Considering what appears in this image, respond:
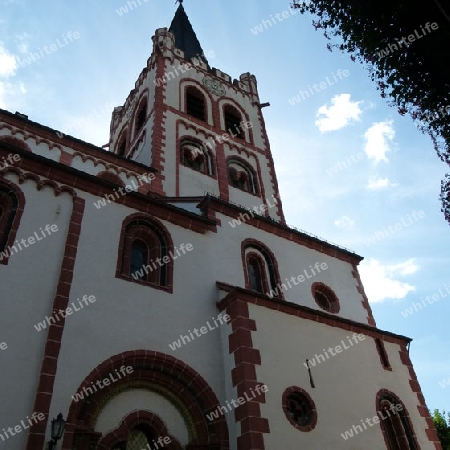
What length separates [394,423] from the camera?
13805 mm

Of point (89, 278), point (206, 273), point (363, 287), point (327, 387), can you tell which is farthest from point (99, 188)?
point (363, 287)

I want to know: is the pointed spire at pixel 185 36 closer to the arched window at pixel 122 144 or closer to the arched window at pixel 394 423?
the arched window at pixel 122 144

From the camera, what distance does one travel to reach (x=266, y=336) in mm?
12758

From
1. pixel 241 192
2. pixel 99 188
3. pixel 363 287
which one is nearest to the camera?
pixel 99 188

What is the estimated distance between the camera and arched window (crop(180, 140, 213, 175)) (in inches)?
842

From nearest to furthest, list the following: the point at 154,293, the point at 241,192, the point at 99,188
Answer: the point at 154,293
the point at 99,188
the point at 241,192

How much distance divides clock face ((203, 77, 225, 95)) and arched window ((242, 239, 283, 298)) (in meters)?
13.4

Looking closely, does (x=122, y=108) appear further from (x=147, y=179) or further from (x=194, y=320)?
(x=194, y=320)

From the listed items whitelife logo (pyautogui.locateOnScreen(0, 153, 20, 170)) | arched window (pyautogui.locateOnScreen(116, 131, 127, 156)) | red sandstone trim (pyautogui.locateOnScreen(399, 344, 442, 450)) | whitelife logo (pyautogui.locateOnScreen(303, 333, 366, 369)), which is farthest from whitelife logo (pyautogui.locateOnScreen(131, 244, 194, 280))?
arched window (pyautogui.locateOnScreen(116, 131, 127, 156))

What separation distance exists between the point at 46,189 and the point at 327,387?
9.52 metres

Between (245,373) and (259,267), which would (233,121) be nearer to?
(259,267)

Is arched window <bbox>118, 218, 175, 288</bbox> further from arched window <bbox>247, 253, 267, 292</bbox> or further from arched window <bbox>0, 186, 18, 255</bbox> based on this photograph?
arched window <bbox>247, 253, 267, 292</bbox>

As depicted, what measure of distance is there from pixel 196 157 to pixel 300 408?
1301cm

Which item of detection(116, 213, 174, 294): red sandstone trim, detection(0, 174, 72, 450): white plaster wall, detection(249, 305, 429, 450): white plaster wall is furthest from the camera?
detection(116, 213, 174, 294): red sandstone trim
